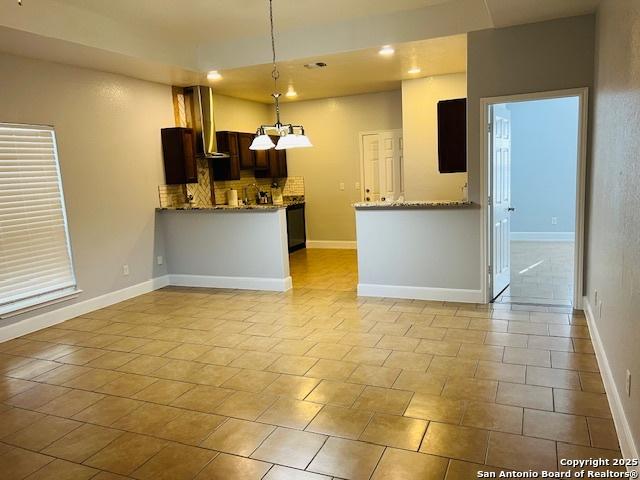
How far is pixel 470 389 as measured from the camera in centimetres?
296

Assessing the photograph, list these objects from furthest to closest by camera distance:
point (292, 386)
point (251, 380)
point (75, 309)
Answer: point (75, 309) → point (251, 380) → point (292, 386)

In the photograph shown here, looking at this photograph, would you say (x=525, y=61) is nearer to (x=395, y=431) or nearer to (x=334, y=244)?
(x=395, y=431)

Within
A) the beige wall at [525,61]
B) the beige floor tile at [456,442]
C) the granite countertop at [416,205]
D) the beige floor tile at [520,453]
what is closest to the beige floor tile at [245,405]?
the beige floor tile at [456,442]

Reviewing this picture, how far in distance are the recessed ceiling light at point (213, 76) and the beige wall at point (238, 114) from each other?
1148mm

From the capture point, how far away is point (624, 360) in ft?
7.62

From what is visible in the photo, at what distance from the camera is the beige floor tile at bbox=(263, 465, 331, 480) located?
7.17 feet

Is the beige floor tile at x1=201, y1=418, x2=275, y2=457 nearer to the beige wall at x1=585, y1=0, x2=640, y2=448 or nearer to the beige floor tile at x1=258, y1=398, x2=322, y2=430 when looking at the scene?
the beige floor tile at x1=258, y1=398, x2=322, y2=430

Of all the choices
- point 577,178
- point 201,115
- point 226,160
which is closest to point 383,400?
point 577,178

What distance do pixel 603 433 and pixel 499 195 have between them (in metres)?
2.98

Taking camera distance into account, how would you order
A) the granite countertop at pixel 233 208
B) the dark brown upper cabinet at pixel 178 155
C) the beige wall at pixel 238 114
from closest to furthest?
the granite countertop at pixel 233 208 < the dark brown upper cabinet at pixel 178 155 < the beige wall at pixel 238 114

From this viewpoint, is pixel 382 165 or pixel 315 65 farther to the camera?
pixel 382 165

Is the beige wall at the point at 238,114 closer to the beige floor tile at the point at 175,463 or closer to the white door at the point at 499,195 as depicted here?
the white door at the point at 499,195

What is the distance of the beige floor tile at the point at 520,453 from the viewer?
2.19 meters

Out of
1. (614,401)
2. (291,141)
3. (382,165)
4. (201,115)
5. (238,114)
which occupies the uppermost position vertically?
(238,114)
